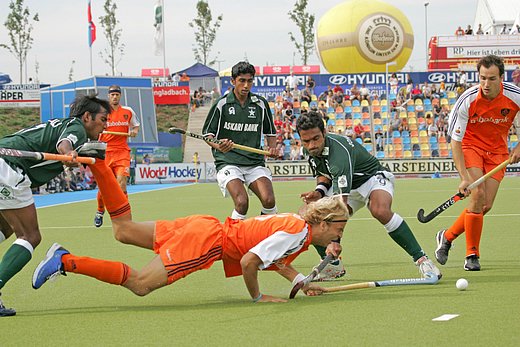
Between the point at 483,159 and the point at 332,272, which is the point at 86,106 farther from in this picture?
the point at 483,159

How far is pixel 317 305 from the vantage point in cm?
583

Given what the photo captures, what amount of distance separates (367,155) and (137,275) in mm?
2449

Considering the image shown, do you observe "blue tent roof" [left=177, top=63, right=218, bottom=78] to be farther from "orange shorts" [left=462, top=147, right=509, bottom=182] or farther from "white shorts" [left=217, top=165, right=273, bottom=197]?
"orange shorts" [left=462, top=147, right=509, bottom=182]

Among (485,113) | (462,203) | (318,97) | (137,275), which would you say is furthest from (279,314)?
(318,97)

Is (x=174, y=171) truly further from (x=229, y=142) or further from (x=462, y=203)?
(x=229, y=142)

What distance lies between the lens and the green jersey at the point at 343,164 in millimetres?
6574

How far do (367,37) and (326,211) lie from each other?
38102 mm

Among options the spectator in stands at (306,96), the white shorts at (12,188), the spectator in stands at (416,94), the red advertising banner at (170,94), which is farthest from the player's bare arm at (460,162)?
the red advertising banner at (170,94)

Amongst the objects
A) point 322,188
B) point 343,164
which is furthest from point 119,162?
point 343,164

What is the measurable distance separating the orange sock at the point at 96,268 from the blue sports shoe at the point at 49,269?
0.13ft

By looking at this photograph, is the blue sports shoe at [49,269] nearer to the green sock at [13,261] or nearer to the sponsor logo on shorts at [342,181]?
the green sock at [13,261]

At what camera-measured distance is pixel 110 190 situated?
632 centimetres

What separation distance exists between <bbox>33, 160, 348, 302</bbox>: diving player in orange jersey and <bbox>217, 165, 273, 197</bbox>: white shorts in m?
2.90

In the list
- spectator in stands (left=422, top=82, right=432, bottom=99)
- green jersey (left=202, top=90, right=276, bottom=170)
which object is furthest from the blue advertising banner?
green jersey (left=202, top=90, right=276, bottom=170)
